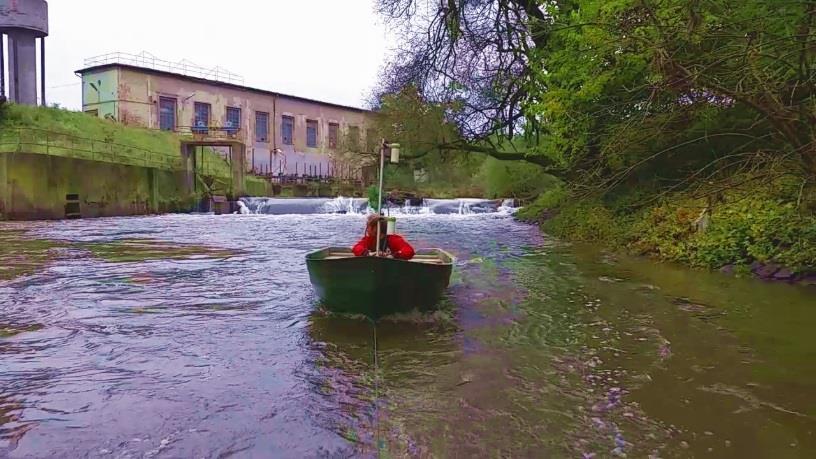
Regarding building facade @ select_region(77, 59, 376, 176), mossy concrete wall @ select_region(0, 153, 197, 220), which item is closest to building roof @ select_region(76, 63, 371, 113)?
building facade @ select_region(77, 59, 376, 176)

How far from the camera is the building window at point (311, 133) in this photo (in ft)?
174

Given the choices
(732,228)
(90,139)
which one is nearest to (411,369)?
(732,228)

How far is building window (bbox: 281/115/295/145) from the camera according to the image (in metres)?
51.0

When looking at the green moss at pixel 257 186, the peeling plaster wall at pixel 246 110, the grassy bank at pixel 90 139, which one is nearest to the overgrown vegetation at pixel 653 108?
the grassy bank at pixel 90 139

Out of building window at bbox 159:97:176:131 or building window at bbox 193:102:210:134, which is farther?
building window at bbox 193:102:210:134

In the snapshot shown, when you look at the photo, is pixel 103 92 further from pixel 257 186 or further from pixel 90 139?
pixel 90 139

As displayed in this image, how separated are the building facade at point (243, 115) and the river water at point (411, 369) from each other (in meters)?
22.2

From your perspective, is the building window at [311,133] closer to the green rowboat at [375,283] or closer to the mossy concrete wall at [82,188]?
the mossy concrete wall at [82,188]

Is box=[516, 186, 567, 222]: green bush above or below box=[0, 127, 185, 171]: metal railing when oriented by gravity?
below

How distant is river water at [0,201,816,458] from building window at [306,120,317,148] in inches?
1709

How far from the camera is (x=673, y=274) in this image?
10.6 metres

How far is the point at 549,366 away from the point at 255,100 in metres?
46.3

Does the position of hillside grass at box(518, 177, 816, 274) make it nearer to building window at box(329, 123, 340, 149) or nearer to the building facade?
the building facade

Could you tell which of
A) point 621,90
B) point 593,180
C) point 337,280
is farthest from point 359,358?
point 621,90
